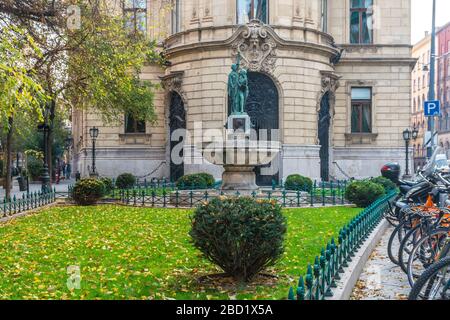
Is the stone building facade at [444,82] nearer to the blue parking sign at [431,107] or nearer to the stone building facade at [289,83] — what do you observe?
the stone building facade at [289,83]

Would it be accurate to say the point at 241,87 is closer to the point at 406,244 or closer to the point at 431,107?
the point at 431,107

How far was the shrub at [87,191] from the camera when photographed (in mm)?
20297

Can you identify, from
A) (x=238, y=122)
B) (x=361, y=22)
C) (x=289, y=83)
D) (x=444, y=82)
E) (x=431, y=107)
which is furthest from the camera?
(x=444, y=82)

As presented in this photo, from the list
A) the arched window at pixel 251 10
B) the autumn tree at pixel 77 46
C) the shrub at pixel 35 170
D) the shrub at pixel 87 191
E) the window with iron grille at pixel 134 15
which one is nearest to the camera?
the autumn tree at pixel 77 46

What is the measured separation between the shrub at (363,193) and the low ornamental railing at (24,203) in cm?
1046

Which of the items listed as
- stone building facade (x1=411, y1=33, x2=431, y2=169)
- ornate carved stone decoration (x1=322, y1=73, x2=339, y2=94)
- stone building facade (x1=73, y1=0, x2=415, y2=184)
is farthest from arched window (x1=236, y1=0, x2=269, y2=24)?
stone building facade (x1=411, y1=33, x2=431, y2=169)

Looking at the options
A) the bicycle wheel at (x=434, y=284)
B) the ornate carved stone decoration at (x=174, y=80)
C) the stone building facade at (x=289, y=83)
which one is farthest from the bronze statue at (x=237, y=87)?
the bicycle wheel at (x=434, y=284)

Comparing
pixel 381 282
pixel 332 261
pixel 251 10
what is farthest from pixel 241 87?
pixel 332 261

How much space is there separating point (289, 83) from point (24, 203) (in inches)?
591

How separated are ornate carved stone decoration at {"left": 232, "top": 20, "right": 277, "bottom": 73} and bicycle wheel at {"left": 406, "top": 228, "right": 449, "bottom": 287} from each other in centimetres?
2123

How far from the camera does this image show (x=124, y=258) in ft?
31.6

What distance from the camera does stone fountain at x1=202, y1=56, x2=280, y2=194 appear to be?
1841 centimetres

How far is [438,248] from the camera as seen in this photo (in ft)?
24.8
